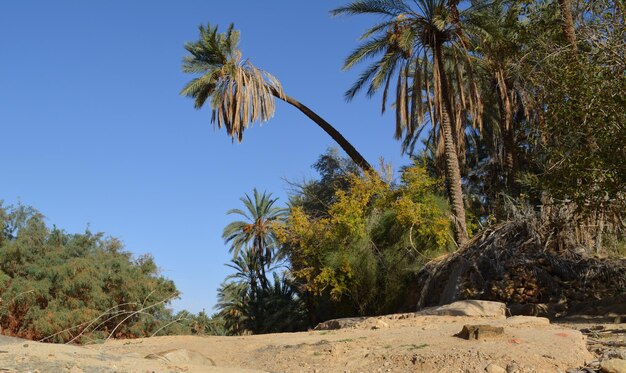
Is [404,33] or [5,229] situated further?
[5,229]

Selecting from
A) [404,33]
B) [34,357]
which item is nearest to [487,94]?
[404,33]

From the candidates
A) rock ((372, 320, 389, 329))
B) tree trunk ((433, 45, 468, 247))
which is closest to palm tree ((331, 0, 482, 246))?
tree trunk ((433, 45, 468, 247))

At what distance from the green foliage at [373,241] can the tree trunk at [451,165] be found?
1.59 ft

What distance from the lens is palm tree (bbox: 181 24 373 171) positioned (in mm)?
27953

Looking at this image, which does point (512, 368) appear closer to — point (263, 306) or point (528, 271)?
point (528, 271)

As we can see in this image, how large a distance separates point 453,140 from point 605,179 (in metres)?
12.8

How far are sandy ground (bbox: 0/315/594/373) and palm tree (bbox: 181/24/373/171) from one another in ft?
52.1

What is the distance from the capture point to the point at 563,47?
1260 cm

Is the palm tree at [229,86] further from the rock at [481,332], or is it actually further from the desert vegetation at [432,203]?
the rock at [481,332]

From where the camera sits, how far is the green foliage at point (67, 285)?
25875 millimetres

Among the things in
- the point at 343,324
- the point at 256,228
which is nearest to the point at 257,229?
the point at 256,228

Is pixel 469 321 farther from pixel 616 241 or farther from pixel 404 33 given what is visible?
pixel 404 33

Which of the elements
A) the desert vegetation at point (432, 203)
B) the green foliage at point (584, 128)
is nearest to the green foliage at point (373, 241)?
the desert vegetation at point (432, 203)

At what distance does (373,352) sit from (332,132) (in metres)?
21.1
